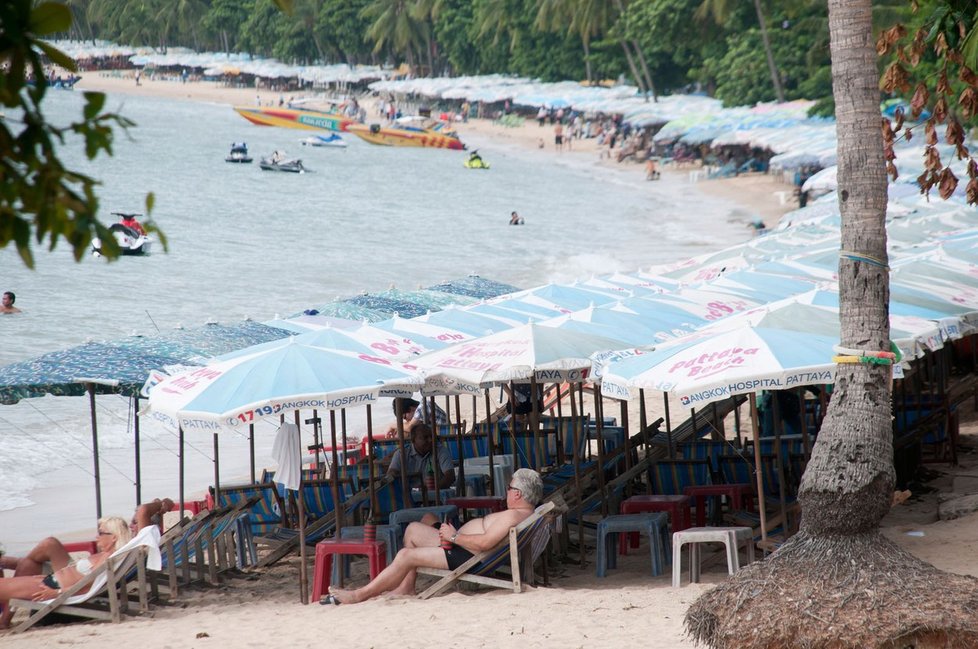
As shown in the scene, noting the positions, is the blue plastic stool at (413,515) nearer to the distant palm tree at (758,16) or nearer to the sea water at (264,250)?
the sea water at (264,250)

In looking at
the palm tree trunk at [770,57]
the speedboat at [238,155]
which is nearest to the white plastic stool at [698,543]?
the palm tree trunk at [770,57]

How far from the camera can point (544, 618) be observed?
651cm

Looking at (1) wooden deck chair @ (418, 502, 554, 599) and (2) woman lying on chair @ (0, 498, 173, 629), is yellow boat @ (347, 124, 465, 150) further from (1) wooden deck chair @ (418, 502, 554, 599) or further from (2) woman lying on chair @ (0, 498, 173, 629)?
(1) wooden deck chair @ (418, 502, 554, 599)

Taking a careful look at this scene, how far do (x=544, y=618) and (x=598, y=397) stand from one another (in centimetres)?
342

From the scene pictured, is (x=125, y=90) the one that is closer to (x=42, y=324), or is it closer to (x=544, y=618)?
(x=42, y=324)

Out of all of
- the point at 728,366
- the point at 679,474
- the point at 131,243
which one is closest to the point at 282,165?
the point at 131,243

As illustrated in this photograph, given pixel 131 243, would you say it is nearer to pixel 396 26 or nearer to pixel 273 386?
pixel 273 386

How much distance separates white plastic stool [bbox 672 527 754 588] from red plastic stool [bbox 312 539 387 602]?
1.95 m

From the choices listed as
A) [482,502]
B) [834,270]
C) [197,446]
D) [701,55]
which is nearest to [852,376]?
[482,502]

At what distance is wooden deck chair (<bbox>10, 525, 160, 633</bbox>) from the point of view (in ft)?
24.1

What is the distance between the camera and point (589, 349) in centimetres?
859

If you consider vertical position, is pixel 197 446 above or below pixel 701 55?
below

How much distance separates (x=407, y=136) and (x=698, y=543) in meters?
73.3

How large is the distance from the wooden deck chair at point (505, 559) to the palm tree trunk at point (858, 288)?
211cm
